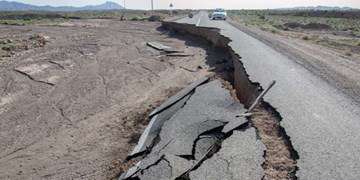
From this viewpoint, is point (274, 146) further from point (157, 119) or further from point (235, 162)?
point (157, 119)

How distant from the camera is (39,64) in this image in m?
19.5

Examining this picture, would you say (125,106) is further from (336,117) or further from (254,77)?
(336,117)

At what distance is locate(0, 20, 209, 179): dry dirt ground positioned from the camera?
346 inches

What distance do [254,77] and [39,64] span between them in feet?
36.8

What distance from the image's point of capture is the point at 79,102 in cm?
1370

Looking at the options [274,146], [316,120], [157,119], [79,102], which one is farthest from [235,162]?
[79,102]

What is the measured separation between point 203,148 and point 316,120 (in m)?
2.32

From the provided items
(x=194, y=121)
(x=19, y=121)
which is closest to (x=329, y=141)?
(x=194, y=121)

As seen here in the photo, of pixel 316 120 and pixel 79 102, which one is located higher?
pixel 316 120

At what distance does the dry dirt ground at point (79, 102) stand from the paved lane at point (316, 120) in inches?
124

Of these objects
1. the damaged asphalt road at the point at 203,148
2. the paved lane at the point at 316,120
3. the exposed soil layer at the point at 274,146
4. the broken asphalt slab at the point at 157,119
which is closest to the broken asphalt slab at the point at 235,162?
the damaged asphalt road at the point at 203,148

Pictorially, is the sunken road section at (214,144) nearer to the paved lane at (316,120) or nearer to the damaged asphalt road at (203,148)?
the damaged asphalt road at (203,148)

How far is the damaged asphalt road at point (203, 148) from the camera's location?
5.97m

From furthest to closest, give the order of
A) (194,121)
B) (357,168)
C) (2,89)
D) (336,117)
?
1. (2,89)
2. (194,121)
3. (336,117)
4. (357,168)
